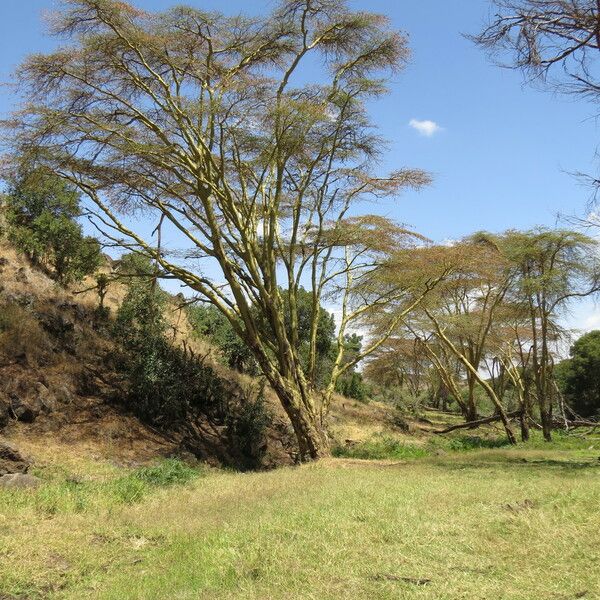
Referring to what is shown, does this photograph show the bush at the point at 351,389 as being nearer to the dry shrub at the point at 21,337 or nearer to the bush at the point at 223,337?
the bush at the point at 223,337

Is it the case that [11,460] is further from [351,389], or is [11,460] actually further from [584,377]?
[584,377]

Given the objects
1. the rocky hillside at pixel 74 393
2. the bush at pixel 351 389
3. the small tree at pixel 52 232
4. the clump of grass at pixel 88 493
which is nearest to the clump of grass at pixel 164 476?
the clump of grass at pixel 88 493

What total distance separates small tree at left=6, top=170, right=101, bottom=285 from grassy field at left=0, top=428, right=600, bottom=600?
33.9 ft

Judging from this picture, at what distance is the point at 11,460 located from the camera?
26.6 feet

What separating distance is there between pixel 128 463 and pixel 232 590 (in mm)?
8075

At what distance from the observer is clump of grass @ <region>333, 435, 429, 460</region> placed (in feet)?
52.0

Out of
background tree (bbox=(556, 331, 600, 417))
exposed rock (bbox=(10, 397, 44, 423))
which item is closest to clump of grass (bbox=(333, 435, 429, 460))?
exposed rock (bbox=(10, 397, 44, 423))

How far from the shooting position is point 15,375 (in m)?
12.1

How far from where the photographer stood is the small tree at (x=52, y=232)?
16406mm

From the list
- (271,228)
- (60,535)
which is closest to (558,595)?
(60,535)

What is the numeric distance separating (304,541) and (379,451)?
12.1 m

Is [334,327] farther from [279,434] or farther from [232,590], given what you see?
[232,590]

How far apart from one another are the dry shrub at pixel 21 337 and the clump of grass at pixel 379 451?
7.70m

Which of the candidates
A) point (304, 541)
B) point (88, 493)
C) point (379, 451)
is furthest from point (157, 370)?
point (304, 541)
